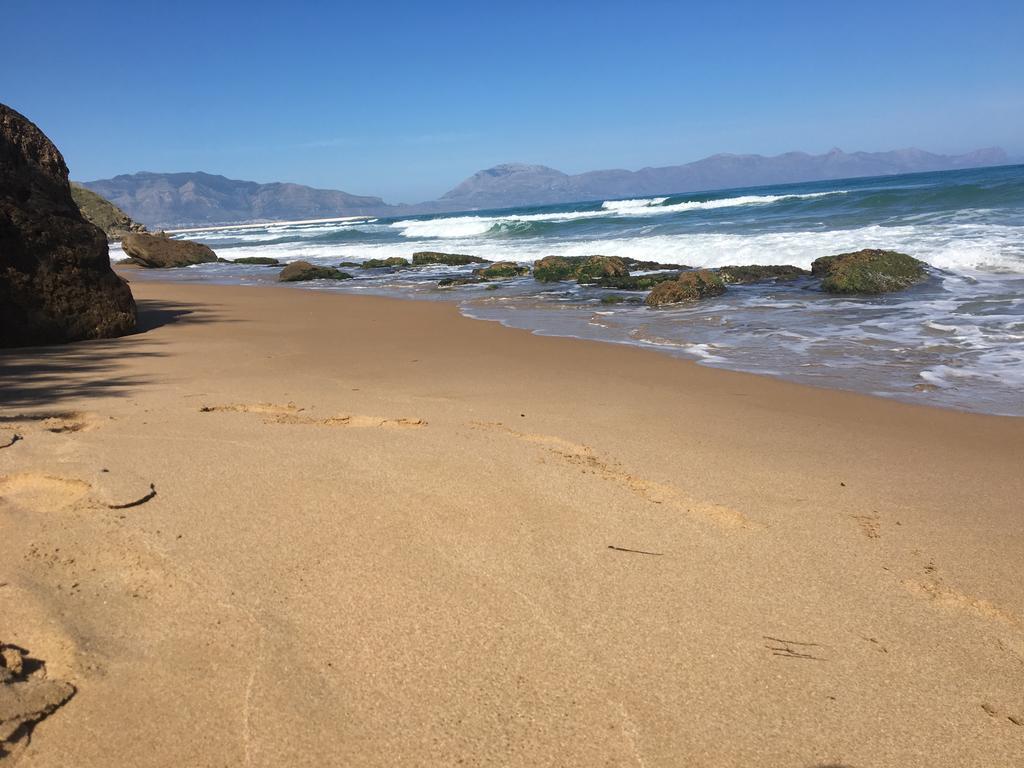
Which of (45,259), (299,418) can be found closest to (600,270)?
(45,259)

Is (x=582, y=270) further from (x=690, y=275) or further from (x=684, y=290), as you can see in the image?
(x=684, y=290)

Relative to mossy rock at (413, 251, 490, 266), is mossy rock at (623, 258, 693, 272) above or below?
below

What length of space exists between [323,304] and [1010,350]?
32.5 ft

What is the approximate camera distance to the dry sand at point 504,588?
5.72 feet

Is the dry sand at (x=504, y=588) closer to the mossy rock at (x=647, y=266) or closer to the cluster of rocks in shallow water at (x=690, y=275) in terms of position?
the cluster of rocks in shallow water at (x=690, y=275)

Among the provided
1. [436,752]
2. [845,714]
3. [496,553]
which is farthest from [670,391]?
[436,752]

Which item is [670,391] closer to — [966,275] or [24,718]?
[24,718]

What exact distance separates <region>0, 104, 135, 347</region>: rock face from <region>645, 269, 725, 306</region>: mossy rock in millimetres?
7887

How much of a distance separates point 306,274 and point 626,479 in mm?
16960

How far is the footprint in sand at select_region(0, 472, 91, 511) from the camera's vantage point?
2672 millimetres

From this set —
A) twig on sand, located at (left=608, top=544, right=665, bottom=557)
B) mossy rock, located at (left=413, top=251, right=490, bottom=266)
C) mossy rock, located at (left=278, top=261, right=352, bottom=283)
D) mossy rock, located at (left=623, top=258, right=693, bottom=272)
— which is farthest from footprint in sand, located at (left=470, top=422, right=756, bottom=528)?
mossy rock, located at (left=413, top=251, right=490, bottom=266)

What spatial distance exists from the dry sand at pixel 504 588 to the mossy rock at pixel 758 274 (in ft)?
32.7

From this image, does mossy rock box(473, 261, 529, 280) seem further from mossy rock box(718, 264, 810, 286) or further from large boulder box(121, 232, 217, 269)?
large boulder box(121, 232, 217, 269)

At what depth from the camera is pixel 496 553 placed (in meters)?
2.60
